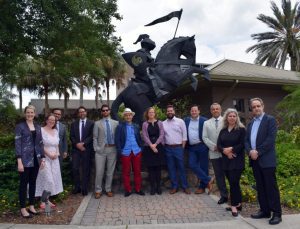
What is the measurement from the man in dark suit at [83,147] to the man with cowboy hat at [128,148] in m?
0.66

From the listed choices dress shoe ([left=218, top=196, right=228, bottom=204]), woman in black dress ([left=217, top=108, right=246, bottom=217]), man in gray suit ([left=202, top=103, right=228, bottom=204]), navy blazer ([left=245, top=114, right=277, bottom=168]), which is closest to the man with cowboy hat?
man in gray suit ([left=202, top=103, right=228, bottom=204])

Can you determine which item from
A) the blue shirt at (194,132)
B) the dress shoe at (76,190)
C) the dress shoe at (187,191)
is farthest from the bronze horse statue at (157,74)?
the dress shoe at (187,191)

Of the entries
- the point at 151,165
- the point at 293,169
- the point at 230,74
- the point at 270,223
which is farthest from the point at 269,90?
the point at 270,223

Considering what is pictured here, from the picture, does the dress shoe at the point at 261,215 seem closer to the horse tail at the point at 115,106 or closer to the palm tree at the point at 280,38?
the horse tail at the point at 115,106

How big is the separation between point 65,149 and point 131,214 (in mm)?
2401

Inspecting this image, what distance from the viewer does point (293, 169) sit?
912cm

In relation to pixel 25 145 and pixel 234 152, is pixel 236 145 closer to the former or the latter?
pixel 234 152

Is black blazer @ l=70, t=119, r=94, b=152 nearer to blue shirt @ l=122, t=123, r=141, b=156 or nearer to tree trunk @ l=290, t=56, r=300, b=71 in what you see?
blue shirt @ l=122, t=123, r=141, b=156

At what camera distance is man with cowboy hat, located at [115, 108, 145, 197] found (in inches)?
298

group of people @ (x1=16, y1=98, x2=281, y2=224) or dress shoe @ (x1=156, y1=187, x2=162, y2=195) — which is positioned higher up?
group of people @ (x1=16, y1=98, x2=281, y2=224)

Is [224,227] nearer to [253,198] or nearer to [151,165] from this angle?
[253,198]

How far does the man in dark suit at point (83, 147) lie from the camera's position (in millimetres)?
7773

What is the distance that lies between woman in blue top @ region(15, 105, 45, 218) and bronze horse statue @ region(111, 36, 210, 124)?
3.36 meters

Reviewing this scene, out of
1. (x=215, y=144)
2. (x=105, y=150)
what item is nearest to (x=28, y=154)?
(x=105, y=150)
